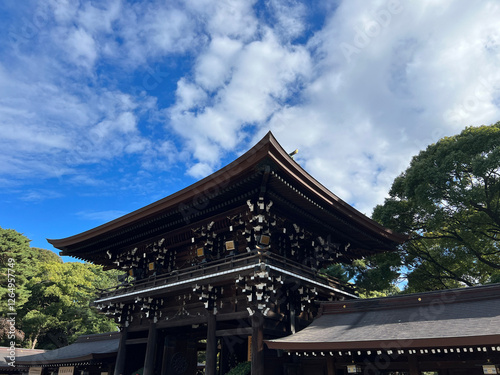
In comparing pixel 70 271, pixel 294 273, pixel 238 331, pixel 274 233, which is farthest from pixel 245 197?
pixel 70 271

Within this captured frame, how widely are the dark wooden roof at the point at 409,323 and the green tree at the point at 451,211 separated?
1064 cm

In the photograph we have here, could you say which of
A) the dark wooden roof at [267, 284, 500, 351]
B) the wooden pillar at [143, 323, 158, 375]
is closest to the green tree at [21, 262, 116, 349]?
the wooden pillar at [143, 323, 158, 375]

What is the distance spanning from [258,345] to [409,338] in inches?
224

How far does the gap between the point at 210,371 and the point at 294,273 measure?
5486mm

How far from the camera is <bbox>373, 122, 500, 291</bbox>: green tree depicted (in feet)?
70.2

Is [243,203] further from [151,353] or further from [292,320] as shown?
[151,353]

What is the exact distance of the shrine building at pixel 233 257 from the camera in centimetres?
1352

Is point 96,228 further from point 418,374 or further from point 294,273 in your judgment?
point 418,374

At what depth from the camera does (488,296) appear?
40.7 feet

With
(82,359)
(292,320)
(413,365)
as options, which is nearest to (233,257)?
(292,320)

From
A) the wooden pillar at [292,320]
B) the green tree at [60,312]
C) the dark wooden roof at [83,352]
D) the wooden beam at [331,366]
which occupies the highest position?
the green tree at [60,312]

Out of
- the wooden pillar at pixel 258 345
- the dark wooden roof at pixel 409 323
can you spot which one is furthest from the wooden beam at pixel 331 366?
the wooden pillar at pixel 258 345

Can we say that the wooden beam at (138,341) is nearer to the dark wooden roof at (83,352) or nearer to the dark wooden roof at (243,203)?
the dark wooden roof at (83,352)

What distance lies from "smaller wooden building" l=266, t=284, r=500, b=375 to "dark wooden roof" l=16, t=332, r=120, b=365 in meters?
14.3
